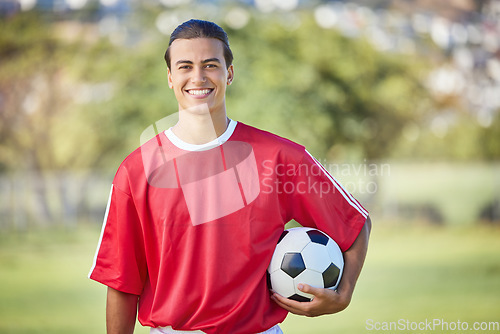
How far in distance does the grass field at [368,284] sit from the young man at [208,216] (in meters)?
4.37

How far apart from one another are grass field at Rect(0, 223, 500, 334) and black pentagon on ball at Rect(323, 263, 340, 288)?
169 inches

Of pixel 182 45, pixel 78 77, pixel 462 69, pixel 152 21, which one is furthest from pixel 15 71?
pixel 182 45

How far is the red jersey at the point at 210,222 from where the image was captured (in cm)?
225

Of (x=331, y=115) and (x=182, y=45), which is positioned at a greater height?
(x=331, y=115)

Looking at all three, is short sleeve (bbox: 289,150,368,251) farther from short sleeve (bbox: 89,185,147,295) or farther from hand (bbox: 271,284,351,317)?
short sleeve (bbox: 89,185,147,295)

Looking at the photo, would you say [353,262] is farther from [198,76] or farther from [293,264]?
[198,76]

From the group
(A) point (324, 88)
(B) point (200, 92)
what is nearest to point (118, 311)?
(B) point (200, 92)

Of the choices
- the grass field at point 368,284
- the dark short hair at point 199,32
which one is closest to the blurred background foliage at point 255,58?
the grass field at point 368,284

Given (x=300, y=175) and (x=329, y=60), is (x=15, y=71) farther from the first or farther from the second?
(x=300, y=175)

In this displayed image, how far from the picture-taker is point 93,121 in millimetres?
15617

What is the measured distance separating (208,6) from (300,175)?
1170 cm

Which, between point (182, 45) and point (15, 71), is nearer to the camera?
point (182, 45)

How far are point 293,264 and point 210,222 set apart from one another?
13.6 inches

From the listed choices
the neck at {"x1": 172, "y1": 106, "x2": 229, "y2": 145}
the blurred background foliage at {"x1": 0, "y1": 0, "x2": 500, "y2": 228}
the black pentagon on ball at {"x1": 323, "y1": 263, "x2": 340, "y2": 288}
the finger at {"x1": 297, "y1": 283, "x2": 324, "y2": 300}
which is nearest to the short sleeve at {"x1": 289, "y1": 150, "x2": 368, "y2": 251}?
the black pentagon on ball at {"x1": 323, "y1": 263, "x2": 340, "y2": 288}
